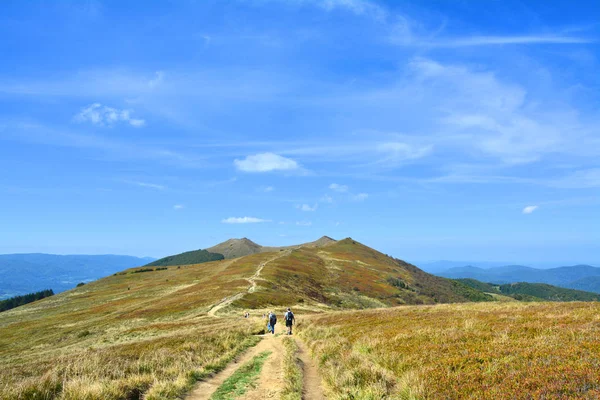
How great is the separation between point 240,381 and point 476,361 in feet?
30.1

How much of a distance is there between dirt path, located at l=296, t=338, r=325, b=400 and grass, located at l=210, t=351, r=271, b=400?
2.15 meters

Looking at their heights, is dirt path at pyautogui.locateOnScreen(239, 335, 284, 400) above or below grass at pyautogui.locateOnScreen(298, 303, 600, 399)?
below

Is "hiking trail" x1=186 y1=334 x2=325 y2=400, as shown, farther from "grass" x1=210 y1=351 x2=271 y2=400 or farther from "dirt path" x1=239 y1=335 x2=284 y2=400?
"grass" x1=210 y1=351 x2=271 y2=400

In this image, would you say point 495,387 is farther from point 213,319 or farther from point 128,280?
point 128,280

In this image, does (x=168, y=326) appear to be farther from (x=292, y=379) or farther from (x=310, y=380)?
(x=292, y=379)

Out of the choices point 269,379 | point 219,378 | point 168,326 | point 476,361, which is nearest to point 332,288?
point 168,326

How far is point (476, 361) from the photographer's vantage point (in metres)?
12.0

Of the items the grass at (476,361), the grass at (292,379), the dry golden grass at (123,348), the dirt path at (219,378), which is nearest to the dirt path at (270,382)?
the grass at (292,379)

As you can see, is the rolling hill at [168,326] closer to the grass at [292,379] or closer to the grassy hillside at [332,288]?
the grassy hillside at [332,288]

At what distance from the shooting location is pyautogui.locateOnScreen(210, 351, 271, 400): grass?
1290 centimetres

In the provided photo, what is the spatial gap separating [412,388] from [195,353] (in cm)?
1426

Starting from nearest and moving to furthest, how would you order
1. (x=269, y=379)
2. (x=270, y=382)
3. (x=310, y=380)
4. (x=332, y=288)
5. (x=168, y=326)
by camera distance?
(x=270, y=382), (x=310, y=380), (x=269, y=379), (x=168, y=326), (x=332, y=288)

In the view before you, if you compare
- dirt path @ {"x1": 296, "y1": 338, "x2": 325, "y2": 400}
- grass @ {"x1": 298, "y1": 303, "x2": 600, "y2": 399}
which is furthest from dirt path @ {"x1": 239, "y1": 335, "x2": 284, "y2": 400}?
grass @ {"x1": 298, "y1": 303, "x2": 600, "y2": 399}

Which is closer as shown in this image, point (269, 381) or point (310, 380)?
point (269, 381)
